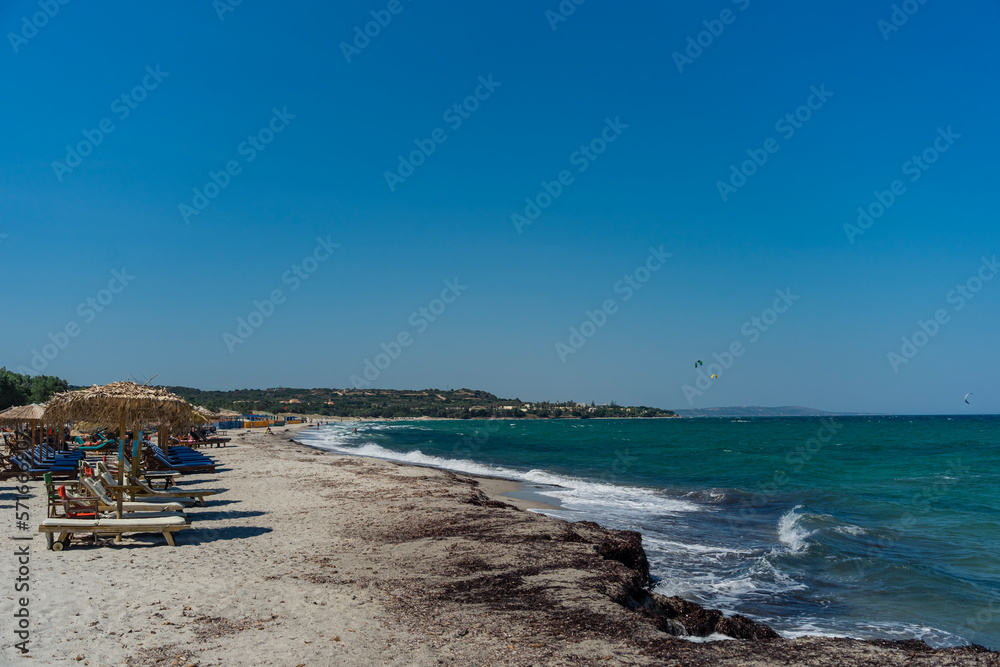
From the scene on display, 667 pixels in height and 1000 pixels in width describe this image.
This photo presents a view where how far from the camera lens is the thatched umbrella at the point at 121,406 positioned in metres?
10.3

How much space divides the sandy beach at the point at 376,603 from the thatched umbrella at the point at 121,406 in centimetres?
209

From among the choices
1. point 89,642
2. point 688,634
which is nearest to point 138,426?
point 89,642

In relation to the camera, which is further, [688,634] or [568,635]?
[688,634]

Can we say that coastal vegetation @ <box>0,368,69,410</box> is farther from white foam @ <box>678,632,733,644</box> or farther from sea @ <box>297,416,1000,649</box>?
white foam @ <box>678,632,733,644</box>

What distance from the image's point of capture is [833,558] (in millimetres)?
12961

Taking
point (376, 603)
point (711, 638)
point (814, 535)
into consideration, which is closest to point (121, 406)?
point (376, 603)

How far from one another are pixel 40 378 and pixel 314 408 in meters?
93.8

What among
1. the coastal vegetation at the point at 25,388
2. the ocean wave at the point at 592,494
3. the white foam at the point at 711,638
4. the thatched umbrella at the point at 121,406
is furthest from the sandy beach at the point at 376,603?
the coastal vegetation at the point at 25,388

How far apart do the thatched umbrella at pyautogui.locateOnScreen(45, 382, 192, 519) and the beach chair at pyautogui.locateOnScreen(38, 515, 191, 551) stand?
3.01 feet

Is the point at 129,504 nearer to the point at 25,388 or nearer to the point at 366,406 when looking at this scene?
the point at 25,388

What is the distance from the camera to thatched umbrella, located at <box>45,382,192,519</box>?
10328 millimetres

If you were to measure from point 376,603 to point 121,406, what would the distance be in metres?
6.48

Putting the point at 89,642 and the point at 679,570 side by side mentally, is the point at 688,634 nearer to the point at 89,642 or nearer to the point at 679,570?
the point at 679,570

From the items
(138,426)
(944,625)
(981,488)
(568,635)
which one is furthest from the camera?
(981,488)
